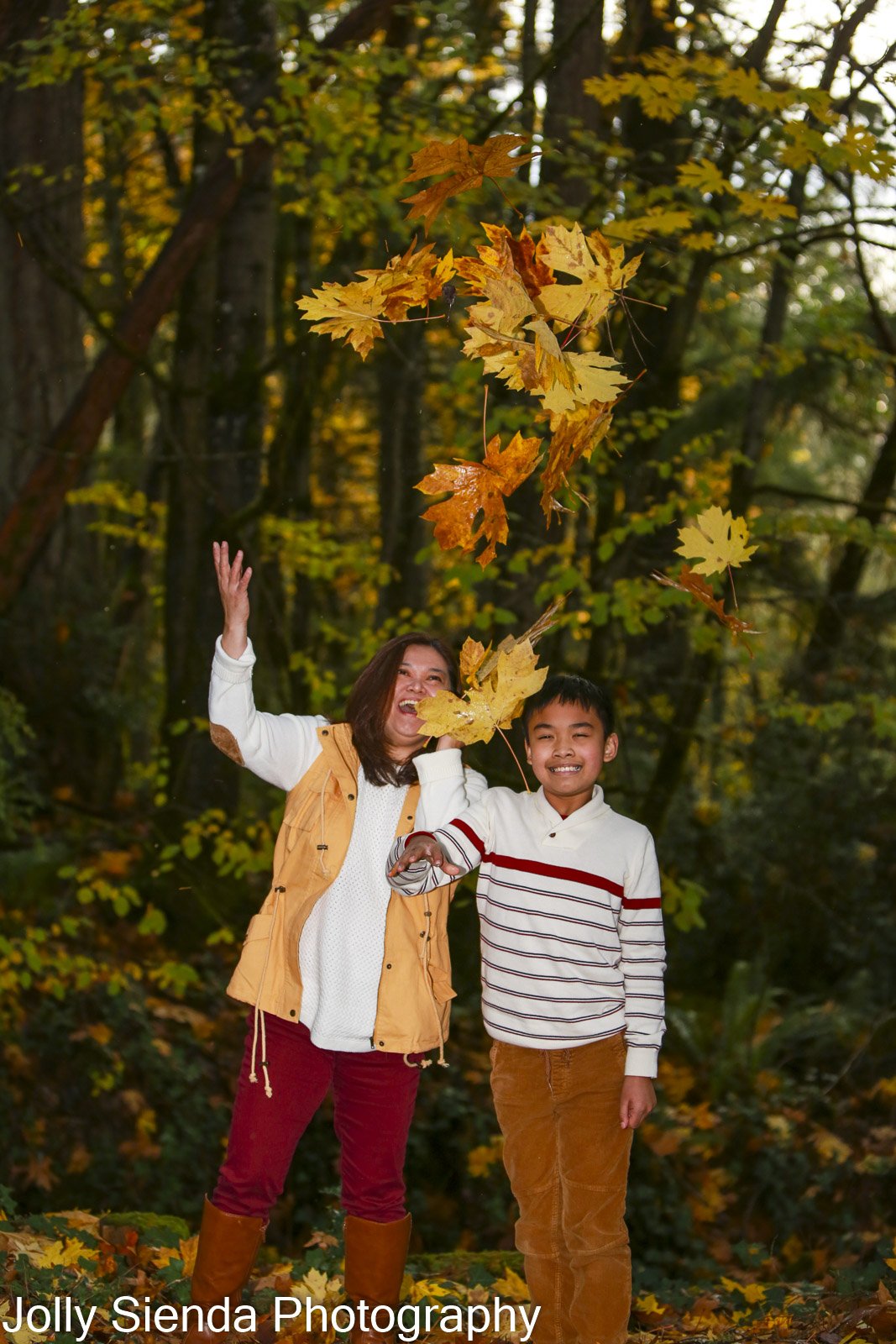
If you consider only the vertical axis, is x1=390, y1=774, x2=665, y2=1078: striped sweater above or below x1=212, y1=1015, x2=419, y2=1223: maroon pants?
above

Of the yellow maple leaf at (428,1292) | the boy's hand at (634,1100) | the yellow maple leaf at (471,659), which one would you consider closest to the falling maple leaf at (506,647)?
the yellow maple leaf at (471,659)

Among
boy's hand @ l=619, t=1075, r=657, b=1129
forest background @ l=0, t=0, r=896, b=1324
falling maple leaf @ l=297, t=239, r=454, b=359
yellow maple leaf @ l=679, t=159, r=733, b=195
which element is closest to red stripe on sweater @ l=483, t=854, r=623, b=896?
boy's hand @ l=619, t=1075, r=657, b=1129

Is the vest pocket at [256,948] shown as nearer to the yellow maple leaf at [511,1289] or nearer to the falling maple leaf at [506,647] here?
the falling maple leaf at [506,647]

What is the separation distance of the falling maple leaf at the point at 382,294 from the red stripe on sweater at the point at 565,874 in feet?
4.29

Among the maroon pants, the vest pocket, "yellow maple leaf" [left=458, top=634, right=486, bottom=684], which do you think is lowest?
the maroon pants

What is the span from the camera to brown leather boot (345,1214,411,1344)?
337cm

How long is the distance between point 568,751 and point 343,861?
2.08 ft

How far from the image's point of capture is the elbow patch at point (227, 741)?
130 inches

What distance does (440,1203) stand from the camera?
7.09m

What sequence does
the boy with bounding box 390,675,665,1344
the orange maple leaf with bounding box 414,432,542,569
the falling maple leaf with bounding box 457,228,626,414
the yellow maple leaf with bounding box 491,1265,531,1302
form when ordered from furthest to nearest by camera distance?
the yellow maple leaf with bounding box 491,1265,531,1302 → the boy with bounding box 390,675,665,1344 → the orange maple leaf with bounding box 414,432,542,569 → the falling maple leaf with bounding box 457,228,626,414

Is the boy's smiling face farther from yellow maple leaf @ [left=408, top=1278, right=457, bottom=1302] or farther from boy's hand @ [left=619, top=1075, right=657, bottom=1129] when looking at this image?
yellow maple leaf @ [left=408, top=1278, right=457, bottom=1302]

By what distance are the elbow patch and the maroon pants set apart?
2.19 feet

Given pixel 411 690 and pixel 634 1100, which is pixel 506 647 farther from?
pixel 634 1100

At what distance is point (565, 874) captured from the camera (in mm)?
3305
